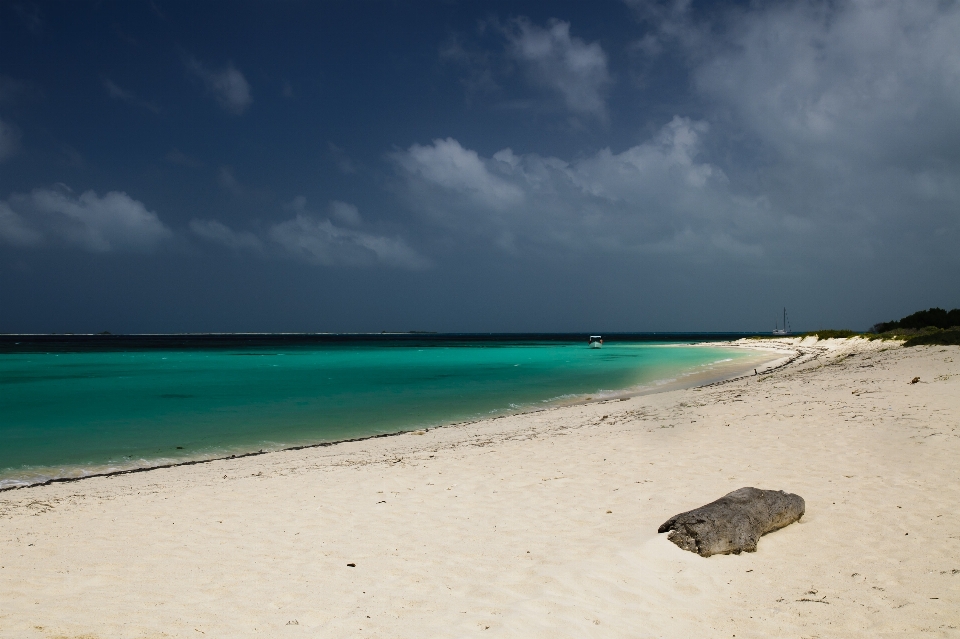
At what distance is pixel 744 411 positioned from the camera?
1442 centimetres

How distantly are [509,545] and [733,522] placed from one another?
8.18 ft

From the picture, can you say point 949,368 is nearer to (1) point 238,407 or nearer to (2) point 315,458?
(2) point 315,458

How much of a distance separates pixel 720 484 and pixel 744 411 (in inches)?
282

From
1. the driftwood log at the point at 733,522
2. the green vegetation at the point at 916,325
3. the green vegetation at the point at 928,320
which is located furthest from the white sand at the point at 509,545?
the green vegetation at the point at 928,320

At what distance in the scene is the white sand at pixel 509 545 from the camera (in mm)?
4555

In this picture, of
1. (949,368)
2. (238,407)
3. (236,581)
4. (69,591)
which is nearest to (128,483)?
(69,591)

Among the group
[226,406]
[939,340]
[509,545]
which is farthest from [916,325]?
[509,545]

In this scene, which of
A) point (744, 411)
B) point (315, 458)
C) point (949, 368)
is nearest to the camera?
point (315, 458)

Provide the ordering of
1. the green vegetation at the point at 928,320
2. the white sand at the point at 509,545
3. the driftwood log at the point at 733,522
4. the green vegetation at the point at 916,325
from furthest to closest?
the green vegetation at the point at 928,320 → the green vegetation at the point at 916,325 → the driftwood log at the point at 733,522 → the white sand at the point at 509,545

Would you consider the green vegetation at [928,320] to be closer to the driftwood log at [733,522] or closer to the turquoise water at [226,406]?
the turquoise water at [226,406]

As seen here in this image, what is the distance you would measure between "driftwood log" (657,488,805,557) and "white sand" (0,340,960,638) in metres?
0.14

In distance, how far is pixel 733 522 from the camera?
5859 mm

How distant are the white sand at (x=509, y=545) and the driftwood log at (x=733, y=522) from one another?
5.4 inches

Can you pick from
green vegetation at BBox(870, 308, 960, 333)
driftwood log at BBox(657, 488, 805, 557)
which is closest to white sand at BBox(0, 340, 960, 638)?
driftwood log at BBox(657, 488, 805, 557)
